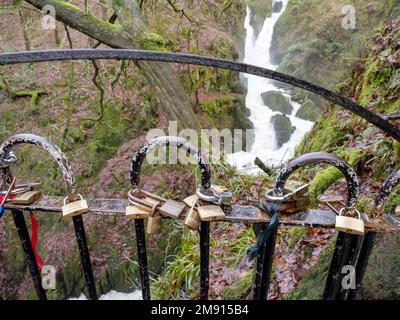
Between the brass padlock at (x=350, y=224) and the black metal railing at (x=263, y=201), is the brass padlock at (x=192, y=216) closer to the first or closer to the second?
the black metal railing at (x=263, y=201)

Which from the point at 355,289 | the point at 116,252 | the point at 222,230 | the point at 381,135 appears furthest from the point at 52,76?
the point at 355,289

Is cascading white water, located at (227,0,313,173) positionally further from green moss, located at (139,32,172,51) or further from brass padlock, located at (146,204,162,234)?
brass padlock, located at (146,204,162,234)

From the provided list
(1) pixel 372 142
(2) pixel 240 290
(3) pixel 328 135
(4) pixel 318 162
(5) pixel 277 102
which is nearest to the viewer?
(4) pixel 318 162

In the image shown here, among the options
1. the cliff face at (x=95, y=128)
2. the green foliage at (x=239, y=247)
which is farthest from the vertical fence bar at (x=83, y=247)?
the cliff face at (x=95, y=128)

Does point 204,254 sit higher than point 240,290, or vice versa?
point 204,254

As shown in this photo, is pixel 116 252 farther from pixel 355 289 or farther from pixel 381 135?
pixel 355 289

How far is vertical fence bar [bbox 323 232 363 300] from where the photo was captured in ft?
3.78

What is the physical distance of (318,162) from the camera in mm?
1000

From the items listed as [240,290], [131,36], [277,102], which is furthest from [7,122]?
[277,102]

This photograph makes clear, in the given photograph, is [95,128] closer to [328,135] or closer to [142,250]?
[328,135]

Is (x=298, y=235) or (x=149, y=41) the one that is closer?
(x=298, y=235)

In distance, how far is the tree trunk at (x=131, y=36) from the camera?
3699 millimetres

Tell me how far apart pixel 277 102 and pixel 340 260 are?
13832 mm
